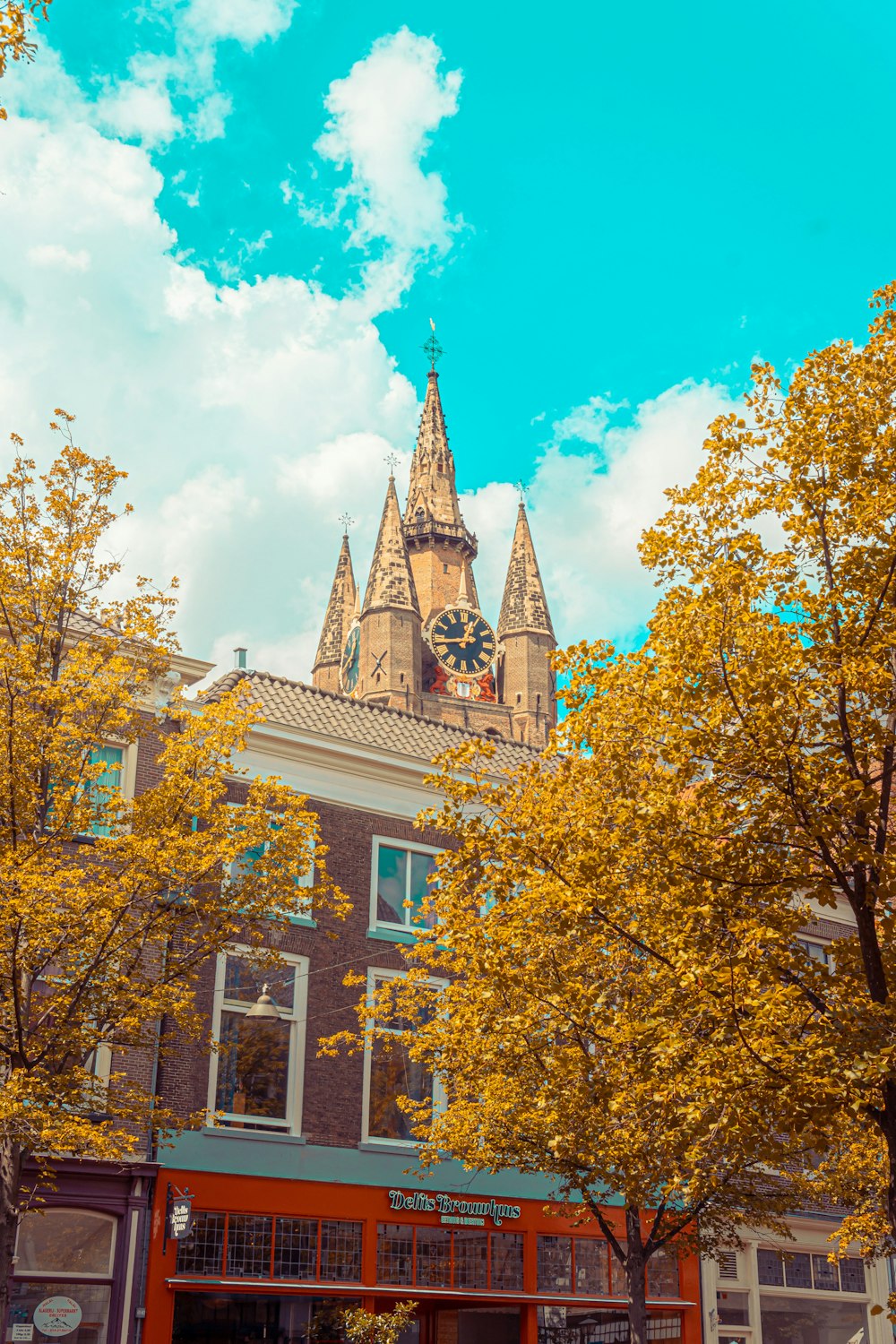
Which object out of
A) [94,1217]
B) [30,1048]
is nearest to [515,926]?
[30,1048]

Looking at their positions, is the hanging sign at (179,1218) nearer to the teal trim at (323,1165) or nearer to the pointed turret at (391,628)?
the teal trim at (323,1165)

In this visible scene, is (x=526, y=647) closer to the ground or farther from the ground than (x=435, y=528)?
closer to the ground

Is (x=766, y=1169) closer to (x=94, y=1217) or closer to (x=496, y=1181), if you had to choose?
(x=496, y=1181)

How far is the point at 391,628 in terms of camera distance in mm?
104875

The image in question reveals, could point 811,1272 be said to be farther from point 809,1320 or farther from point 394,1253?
point 394,1253

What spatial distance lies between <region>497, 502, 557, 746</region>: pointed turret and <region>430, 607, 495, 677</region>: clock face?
1.61 metres

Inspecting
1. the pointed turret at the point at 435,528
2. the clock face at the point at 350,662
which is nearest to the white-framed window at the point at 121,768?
the clock face at the point at 350,662

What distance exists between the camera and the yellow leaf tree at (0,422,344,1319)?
1577 centimetres

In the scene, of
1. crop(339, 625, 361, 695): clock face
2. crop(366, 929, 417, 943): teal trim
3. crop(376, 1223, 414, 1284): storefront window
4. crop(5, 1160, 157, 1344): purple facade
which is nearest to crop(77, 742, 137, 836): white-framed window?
crop(366, 929, 417, 943): teal trim

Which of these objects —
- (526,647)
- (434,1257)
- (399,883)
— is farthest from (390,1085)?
(526,647)

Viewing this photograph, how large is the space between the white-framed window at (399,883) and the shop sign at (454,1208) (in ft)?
16.3

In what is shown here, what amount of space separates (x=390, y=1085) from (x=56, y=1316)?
7.56 meters

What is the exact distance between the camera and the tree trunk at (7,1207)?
15.2m

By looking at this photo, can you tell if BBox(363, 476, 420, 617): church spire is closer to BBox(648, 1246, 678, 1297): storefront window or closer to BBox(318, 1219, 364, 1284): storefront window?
BBox(648, 1246, 678, 1297): storefront window
